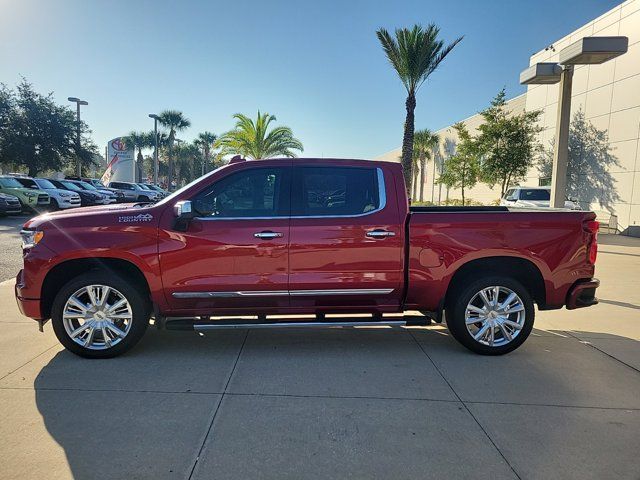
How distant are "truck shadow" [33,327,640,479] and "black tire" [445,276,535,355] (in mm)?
155

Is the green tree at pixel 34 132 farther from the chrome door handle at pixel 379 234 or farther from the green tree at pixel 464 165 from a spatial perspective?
the chrome door handle at pixel 379 234

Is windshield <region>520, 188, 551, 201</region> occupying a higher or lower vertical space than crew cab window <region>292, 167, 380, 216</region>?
higher

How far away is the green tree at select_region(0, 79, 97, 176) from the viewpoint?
29.0 metres

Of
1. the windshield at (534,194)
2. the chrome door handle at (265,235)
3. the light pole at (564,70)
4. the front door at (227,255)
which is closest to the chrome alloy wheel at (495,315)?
the front door at (227,255)

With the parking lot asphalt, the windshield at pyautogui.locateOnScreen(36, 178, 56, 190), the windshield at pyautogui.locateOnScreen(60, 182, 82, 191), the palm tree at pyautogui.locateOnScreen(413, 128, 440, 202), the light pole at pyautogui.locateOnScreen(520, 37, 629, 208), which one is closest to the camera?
the parking lot asphalt

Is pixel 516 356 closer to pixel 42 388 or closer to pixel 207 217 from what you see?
pixel 207 217

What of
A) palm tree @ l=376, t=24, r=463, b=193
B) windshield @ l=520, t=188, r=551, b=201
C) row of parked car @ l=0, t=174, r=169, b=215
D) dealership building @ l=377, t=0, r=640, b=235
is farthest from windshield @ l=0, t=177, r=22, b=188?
dealership building @ l=377, t=0, r=640, b=235

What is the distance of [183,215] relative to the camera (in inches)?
165

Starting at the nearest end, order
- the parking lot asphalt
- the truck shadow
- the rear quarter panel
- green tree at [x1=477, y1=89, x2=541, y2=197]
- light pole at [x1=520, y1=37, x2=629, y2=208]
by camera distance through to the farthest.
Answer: the parking lot asphalt → the truck shadow → the rear quarter panel → light pole at [x1=520, y1=37, x2=629, y2=208] → green tree at [x1=477, y1=89, x2=541, y2=197]

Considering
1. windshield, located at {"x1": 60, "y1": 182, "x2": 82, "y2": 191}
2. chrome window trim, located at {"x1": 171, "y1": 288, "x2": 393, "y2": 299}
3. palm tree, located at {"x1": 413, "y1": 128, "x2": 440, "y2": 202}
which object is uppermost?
palm tree, located at {"x1": 413, "y1": 128, "x2": 440, "y2": 202}

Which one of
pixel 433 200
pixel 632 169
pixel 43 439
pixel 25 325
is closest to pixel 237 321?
pixel 43 439

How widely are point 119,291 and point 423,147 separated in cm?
4396

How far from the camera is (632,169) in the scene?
18078mm

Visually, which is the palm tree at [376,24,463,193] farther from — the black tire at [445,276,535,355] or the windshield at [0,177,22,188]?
the windshield at [0,177,22,188]
